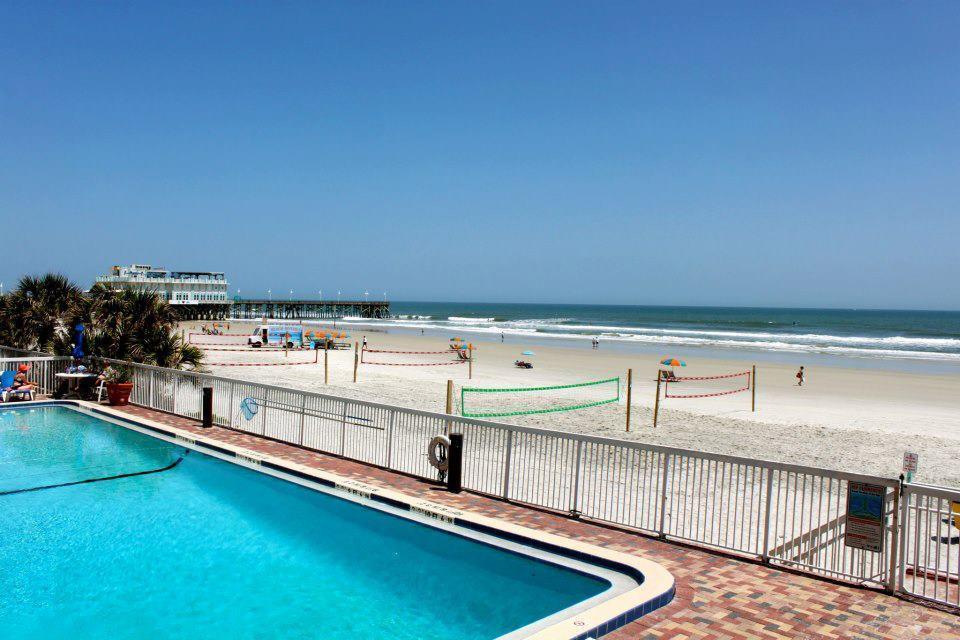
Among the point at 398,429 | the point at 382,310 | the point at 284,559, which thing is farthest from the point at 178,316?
the point at 382,310

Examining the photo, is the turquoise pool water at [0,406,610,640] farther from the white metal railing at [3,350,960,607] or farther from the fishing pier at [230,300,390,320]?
the fishing pier at [230,300,390,320]

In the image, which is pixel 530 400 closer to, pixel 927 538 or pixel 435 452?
pixel 435 452

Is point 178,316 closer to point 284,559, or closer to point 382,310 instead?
point 284,559

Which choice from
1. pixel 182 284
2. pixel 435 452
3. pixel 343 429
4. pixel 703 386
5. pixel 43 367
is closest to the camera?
pixel 435 452

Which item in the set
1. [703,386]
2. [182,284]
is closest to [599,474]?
[703,386]

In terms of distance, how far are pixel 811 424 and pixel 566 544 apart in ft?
46.9

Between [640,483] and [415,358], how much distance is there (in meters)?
28.8

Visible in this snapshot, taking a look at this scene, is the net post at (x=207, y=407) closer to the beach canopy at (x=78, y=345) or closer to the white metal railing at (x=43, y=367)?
the beach canopy at (x=78, y=345)

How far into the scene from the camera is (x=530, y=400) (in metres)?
21.9

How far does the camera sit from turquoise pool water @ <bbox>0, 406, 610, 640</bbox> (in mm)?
6875

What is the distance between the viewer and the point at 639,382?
97.4ft

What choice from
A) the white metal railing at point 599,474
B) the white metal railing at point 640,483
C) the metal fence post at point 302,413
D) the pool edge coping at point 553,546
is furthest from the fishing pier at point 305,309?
the pool edge coping at point 553,546

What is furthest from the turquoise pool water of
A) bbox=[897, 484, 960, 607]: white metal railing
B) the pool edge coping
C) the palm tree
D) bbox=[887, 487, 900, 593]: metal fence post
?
the palm tree

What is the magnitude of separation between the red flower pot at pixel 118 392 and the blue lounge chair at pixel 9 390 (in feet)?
6.88
